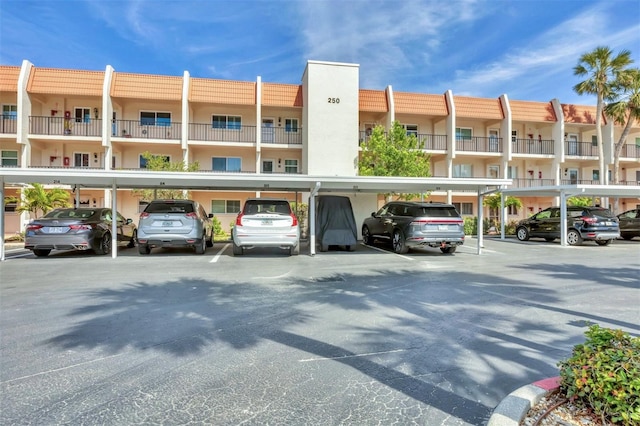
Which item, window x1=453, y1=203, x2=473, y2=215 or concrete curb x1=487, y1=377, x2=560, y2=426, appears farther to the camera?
window x1=453, y1=203, x2=473, y2=215

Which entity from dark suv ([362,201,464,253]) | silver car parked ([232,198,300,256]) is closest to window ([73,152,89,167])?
silver car parked ([232,198,300,256])

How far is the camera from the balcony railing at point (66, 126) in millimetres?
21703

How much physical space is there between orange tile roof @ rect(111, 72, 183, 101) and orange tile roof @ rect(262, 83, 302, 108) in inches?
196

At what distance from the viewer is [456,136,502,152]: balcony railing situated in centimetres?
2641

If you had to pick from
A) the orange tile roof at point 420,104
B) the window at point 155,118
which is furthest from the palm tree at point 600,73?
the window at point 155,118

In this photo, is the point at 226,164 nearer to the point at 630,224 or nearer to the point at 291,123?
the point at 291,123

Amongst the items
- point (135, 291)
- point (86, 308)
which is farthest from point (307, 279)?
point (86, 308)

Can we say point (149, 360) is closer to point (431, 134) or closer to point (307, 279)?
point (307, 279)

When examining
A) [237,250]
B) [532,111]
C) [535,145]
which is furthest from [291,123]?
[535,145]

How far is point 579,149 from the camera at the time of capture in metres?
28.0

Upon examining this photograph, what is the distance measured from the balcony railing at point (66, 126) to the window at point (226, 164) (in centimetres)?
648

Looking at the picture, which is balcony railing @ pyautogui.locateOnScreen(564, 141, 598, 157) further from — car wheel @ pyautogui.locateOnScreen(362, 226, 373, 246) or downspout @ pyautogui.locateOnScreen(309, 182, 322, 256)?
downspout @ pyautogui.locateOnScreen(309, 182, 322, 256)

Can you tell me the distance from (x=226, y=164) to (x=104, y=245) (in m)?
13.0

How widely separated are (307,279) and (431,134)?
834 inches
